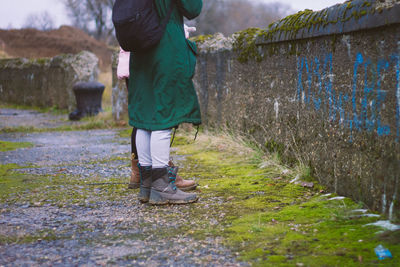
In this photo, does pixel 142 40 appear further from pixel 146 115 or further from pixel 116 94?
pixel 116 94

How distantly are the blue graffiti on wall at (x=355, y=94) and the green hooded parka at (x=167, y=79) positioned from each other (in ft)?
2.91

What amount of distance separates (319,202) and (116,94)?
6.16 metres

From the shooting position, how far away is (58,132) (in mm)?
8133

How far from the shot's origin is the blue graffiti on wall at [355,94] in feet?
8.07

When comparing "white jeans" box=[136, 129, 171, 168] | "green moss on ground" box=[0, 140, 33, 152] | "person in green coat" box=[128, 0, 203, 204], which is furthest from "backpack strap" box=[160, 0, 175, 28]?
"green moss on ground" box=[0, 140, 33, 152]

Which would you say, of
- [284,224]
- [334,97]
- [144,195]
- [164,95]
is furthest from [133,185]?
[334,97]

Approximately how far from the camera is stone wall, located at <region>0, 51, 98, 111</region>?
1229cm

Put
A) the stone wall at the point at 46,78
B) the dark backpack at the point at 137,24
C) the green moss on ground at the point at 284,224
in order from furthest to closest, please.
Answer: the stone wall at the point at 46,78
the dark backpack at the point at 137,24
the green moss on ground at the point at 284,224

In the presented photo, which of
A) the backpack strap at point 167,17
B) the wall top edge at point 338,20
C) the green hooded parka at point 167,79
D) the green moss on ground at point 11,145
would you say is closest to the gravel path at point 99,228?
the green hooded parka at point 167,79

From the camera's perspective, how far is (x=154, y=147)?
3014 mm

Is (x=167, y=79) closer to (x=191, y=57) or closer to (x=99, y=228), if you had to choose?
(x=191, y=57)

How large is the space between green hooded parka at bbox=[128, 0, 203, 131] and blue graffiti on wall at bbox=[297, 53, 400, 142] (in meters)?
0.89

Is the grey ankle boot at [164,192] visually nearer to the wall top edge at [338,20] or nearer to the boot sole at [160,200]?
the boot sole at [160,200]

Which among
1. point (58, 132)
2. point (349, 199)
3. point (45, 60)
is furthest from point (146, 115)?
point (45, 60)
